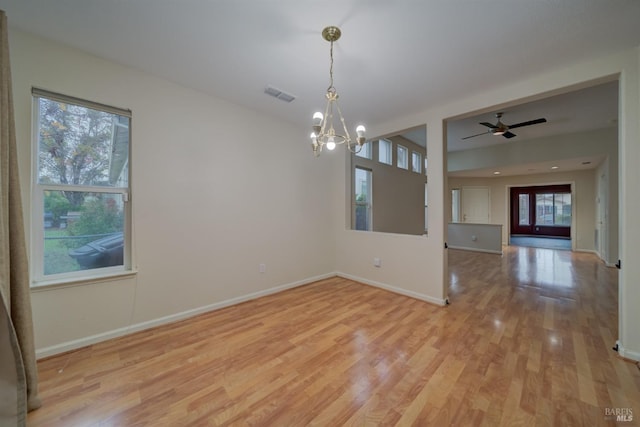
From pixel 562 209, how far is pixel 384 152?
37.7ft

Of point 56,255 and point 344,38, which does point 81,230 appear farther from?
point 344,38

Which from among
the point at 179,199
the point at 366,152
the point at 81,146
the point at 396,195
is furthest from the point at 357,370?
the point at 396,195

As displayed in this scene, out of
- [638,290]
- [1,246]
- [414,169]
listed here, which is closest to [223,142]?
[1,246]

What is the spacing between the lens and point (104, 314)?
2322 millimetres

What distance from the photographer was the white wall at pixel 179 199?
6.88ft

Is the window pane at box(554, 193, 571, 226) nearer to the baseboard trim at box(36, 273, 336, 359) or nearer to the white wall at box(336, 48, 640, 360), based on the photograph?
the white wall at box(336, 48, 640, 360)

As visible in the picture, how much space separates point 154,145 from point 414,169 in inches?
260

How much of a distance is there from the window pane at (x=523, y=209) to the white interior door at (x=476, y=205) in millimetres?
5016

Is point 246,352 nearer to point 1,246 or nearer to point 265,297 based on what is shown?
point 265,297

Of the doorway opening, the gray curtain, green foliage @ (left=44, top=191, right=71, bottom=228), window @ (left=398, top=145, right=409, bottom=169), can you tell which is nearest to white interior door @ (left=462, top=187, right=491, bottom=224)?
the doorway opening

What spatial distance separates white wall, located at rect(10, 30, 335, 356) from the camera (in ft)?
6.88

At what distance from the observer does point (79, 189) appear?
7.32ft

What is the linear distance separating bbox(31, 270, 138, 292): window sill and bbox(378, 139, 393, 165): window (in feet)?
17.2

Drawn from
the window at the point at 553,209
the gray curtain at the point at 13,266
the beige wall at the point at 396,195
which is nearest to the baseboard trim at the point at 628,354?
the beige wall at the point at 396,195
